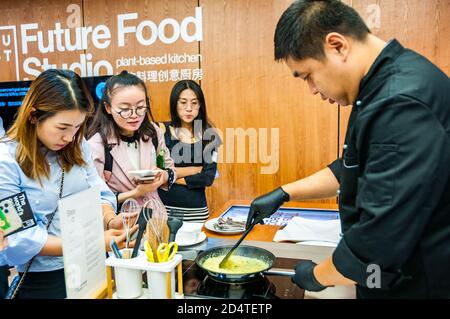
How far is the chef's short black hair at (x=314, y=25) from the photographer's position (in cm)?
94

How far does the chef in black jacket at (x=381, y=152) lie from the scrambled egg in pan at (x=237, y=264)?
138 millimetres

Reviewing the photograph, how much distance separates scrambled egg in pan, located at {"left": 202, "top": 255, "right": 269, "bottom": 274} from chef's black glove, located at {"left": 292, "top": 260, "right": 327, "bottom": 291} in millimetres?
104

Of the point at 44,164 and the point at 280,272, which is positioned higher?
the point at 44,164

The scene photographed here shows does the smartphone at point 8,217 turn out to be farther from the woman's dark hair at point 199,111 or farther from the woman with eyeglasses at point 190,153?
the woman's dark hair at point 199,111

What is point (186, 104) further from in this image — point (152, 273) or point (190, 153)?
point (152, 273)

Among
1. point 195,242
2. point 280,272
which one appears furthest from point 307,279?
point 195,242

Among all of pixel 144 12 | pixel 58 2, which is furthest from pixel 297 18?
pixel 58 2

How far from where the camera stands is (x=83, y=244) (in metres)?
1.00

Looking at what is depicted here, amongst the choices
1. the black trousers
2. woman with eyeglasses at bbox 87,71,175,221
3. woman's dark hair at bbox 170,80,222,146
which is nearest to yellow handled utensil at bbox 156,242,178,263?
the black trousers

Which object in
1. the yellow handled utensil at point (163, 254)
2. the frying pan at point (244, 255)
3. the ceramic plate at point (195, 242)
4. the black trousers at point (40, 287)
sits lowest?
the black trousers at point (40, 287)

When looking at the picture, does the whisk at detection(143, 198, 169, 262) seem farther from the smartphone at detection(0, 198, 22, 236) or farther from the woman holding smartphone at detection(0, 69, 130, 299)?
the smartphone at detection(0, 198, 22, 236)

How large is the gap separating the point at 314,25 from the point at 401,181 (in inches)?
16.9

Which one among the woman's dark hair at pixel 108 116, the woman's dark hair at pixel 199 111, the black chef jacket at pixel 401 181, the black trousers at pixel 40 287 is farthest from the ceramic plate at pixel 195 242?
the woman's dark hair at pixel 199 111
